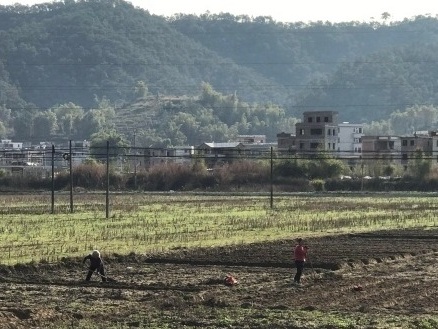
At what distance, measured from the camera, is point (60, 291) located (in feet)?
84.1

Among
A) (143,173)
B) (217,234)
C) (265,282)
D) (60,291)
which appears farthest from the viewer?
(143,173)

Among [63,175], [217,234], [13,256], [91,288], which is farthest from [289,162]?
[91,288]

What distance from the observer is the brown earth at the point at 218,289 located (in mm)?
21609

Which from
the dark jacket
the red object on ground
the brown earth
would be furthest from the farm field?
the dark jacket

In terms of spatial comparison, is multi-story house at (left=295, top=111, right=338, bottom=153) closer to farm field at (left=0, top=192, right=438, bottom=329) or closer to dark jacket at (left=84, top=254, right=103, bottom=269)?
farm field at (left=0, top=192, right=438, bottom=329)

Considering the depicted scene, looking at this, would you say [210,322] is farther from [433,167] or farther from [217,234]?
[433,167]

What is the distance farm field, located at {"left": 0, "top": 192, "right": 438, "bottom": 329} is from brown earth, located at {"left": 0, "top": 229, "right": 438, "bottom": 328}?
3 centimetres

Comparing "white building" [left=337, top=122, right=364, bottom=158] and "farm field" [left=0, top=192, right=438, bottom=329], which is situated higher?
"white building" [left=337, top=122, right=364, bottom=158]

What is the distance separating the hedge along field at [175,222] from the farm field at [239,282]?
0.82 feet

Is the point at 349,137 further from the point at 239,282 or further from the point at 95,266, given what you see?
the point at 95,266

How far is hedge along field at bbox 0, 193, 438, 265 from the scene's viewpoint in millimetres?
37469

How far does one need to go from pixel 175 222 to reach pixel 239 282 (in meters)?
22.6

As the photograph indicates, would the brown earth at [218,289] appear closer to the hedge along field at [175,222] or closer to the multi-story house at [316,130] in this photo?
the hedge along field at [175,222]

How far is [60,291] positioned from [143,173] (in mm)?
83852
